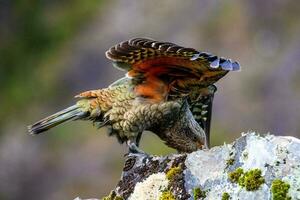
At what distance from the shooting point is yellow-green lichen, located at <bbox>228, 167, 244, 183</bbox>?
255 inches

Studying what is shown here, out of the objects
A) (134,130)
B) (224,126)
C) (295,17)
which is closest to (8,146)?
(224,126)

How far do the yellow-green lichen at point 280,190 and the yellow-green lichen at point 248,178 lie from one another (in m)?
0.11

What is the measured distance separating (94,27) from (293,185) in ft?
67.3

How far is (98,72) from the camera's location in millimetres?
23922

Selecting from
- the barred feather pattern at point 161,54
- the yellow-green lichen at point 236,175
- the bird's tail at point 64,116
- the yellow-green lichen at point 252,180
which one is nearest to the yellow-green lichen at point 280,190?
the yellow-green lichen at point 252,180

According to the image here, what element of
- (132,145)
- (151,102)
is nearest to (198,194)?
(132,145)

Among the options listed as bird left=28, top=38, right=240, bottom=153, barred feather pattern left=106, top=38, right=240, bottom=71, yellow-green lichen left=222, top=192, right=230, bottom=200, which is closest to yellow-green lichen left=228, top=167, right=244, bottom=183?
yellow-green lichen left=222, top=192, right=230, bottom=200

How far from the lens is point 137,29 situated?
78.8 ft

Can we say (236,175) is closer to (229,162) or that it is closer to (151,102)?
A: (229,162)

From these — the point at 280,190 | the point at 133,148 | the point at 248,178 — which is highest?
the point at 133,148

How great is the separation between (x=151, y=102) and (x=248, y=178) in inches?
89.5

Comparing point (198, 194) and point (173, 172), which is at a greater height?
point (173, 172)

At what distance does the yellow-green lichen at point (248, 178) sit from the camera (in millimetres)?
6320

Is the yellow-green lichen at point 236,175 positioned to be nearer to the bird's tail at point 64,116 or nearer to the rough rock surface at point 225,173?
the rough rock surface at point 225,173
